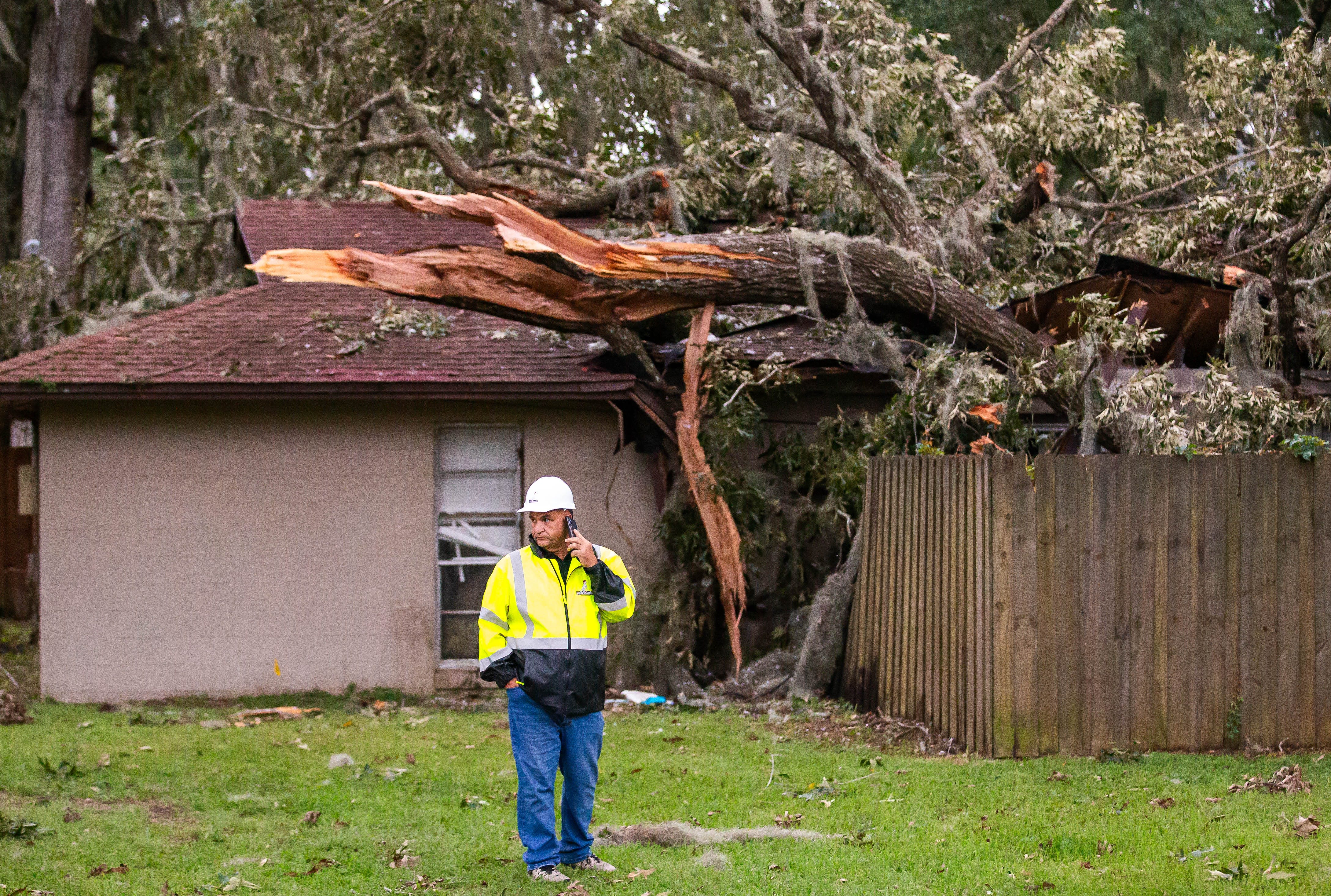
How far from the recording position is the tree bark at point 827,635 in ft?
30.3

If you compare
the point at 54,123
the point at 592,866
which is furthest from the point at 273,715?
the point at 54,123

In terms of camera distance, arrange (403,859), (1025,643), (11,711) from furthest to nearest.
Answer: (11,711) → (1025,643) → (403,859)

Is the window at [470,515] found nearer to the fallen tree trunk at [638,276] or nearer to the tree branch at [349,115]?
the fallen tree trunk at [638,276]

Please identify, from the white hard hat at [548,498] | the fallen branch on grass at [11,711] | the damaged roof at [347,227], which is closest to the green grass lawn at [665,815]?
the fallen branch on grass at [11,711]

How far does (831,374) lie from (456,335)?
338 cm

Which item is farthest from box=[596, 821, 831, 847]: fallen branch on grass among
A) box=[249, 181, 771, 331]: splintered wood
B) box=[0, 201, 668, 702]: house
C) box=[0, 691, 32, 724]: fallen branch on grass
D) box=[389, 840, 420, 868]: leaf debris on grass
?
box=[0, 691, 32, 724]: fallen branch on grass

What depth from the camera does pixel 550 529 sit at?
17.3ft

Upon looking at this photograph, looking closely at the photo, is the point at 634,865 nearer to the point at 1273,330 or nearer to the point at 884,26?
the point at 1273,330

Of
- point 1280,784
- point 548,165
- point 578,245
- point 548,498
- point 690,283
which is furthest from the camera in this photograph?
point 548,165

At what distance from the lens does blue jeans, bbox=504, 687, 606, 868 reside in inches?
205

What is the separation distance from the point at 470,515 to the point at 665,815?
5.00 m

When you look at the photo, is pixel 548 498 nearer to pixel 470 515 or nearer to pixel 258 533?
pixel 470 515

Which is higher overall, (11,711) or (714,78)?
(714,78)

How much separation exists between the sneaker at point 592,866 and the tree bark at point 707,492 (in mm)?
4196
